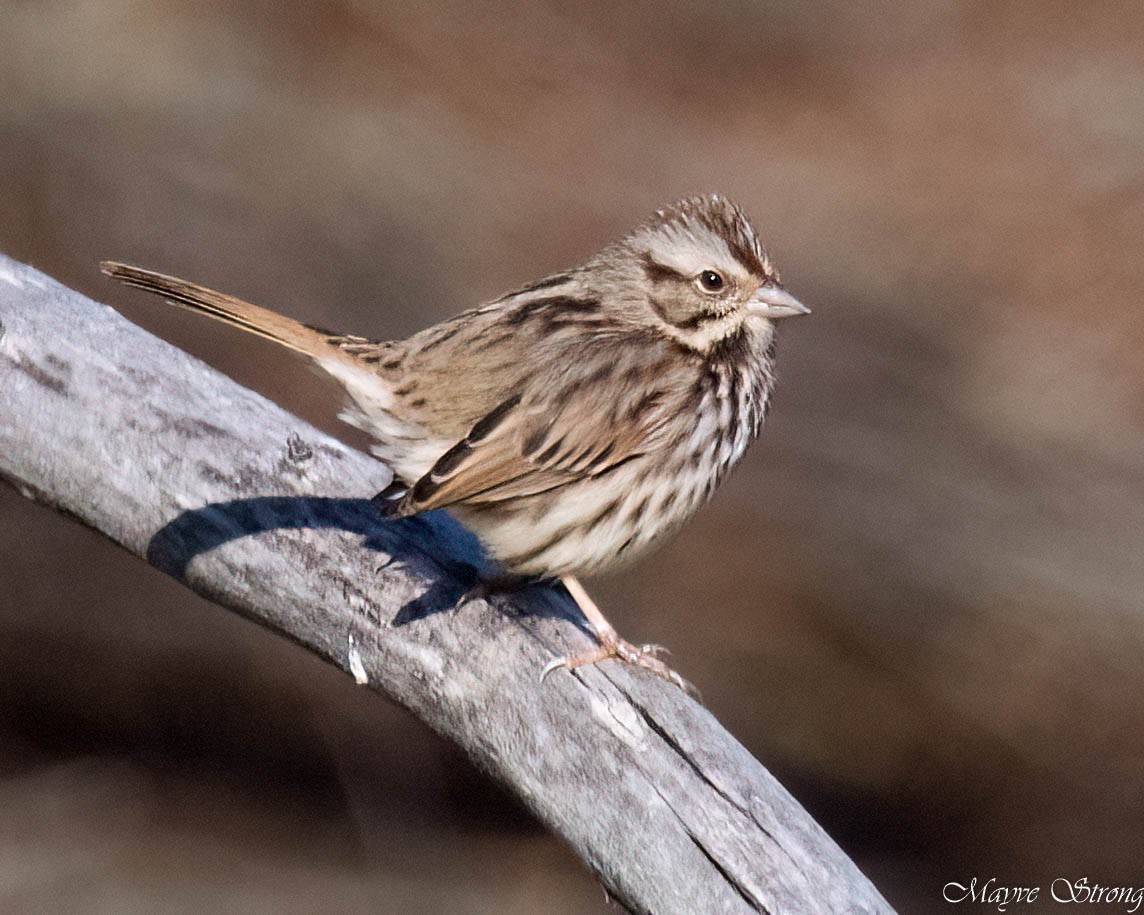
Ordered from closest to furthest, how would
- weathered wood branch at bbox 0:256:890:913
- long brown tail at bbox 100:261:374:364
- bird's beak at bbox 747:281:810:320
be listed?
weathered wood branch at bbox 0:256:890:913
long brown tail at bbox 100:261:374:364
bird's beak at bbox 747:281:810:320

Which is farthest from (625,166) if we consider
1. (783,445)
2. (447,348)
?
(447,348)

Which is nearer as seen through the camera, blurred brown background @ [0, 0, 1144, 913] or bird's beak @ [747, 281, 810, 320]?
bird's beak @ [747, 281, 810, 320]

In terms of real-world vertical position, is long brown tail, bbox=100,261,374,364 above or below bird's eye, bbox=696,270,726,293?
below

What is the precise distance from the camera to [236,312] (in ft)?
12.6

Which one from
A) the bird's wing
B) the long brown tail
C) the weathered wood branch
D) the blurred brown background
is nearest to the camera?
the weathered wood branch

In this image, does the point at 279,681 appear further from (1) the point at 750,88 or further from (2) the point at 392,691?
(1) the point at 750,88

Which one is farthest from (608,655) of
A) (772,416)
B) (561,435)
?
(772,416)

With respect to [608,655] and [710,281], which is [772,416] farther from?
[608,655]

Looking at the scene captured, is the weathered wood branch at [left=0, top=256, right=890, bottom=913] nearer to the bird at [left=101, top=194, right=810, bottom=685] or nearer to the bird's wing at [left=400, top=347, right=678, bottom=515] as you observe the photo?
the bird at [left=101, top=194, right=810, bottom=685]

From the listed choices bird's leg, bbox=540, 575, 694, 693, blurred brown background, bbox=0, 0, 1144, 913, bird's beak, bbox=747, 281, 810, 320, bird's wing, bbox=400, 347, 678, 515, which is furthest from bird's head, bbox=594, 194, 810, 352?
blurred brown background, bbox=0, 0, 1144, 913

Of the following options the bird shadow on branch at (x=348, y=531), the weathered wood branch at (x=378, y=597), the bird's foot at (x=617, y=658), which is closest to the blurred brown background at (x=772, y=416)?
the weathered wood branch at (x=378, y=597)

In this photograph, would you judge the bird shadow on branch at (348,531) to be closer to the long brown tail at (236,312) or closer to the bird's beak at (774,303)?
the long brown tail at (236,312)

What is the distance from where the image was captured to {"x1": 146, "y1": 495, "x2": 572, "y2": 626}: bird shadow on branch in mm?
3947

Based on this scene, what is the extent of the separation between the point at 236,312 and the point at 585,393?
1.00 metres
